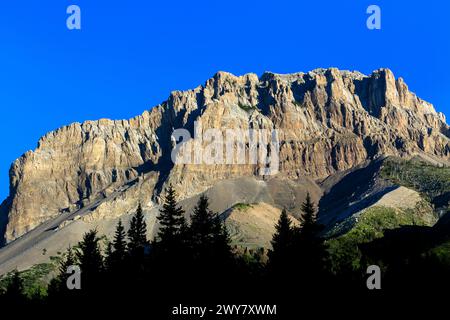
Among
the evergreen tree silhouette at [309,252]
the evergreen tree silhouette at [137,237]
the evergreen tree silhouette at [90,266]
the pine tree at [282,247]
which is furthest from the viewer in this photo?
the evergreen tree silhouette at [137,237]

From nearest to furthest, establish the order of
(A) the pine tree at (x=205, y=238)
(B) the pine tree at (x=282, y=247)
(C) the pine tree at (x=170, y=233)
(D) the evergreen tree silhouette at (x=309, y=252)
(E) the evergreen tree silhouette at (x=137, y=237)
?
(D) the evergreen tree silhouette at (x=309, y=252) → (B) the pine tree at (x=282, y=247) → (A) the pine tree at (x=205, y=238) → (C) the pine tree at (x=170, y=233) → (E) the evergreen tree silhouette at (x=137, y=237)

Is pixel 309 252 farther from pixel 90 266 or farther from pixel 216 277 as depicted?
pixel 90 266

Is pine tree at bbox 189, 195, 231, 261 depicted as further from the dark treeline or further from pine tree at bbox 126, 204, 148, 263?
pine tree at bbox 126, 204, 148, 263

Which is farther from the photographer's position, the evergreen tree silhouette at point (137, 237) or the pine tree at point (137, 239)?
the evergreen tree silhouette at point (137, 237)

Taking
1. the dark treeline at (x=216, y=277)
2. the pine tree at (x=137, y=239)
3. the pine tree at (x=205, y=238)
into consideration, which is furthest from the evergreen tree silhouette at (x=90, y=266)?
the pine tree at (x=205, y=238)

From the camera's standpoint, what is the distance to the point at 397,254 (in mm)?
190250

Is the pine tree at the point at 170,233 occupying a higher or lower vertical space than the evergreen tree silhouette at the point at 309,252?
higher

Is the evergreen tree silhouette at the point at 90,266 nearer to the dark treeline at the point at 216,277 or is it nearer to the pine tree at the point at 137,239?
the dark treeline at the point at 216,277

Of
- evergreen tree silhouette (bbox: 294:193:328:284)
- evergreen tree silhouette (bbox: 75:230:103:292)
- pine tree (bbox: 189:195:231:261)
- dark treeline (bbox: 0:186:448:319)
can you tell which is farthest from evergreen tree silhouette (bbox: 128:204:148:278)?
evergreen tree silhouette (bbox: 294:193:328:284)
